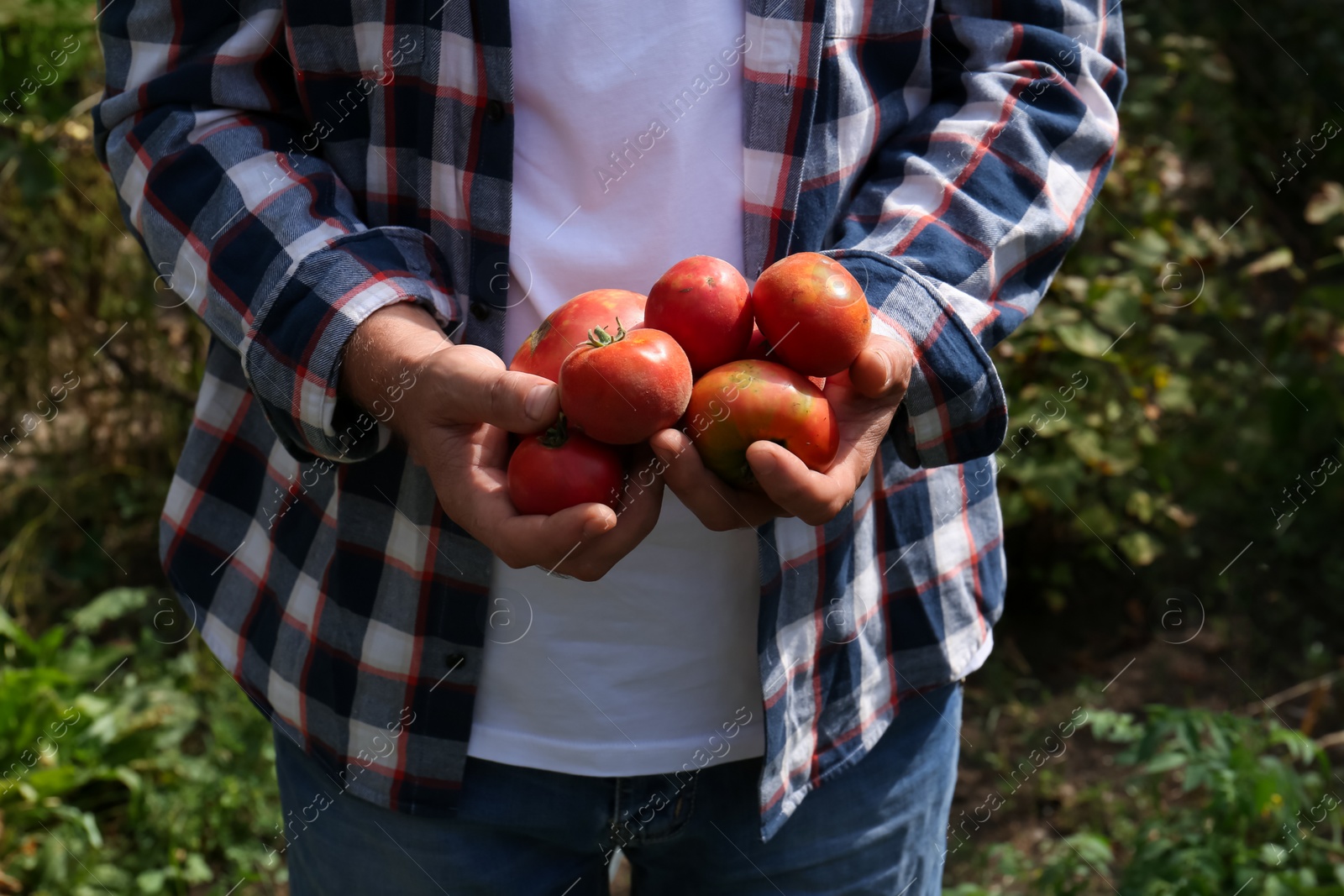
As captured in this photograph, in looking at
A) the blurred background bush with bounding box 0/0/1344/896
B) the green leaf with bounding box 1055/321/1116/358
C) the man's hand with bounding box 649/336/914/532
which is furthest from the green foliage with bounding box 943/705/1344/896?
the man's hand with bounding box 649/336/914/532

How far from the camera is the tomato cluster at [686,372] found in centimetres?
125

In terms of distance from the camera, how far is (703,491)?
1.23 meters

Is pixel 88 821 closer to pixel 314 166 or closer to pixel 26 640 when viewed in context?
pixel 26 640

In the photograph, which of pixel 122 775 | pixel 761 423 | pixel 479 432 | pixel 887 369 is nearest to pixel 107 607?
pixel 122 775

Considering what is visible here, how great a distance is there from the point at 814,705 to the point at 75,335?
3470 mm

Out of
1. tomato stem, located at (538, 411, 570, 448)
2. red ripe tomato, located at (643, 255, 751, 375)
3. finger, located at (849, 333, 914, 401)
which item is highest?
red ripe tomato, located at (643, 255, 751, 375)

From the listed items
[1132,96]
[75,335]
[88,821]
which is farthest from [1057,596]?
[75,335]

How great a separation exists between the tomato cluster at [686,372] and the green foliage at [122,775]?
2.14 metres

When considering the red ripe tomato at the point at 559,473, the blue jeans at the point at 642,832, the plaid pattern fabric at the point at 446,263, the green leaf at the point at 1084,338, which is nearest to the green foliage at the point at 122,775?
the blue jeans at the point at 642,832

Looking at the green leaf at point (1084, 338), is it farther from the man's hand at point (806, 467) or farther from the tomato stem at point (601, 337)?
the tomato stem at point (601, 337)

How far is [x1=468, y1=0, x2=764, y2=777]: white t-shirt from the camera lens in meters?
1.35

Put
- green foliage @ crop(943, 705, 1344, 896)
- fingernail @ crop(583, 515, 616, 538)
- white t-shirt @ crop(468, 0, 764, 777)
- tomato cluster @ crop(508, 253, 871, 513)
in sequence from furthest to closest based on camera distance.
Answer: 1. green foliage @ crop(943, 705, 1344, 896)
2. white t-shirt @ crop(468, 0, 764, 777)
3. tomato cluster @ crop(508, 253, 871, 513)
4. fingernail @ crop(583, 515, 616, 538)

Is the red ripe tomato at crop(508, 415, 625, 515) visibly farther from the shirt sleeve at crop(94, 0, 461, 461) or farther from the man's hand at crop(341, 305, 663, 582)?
the shirt sleeve at crop(94, 0, 461, 461)

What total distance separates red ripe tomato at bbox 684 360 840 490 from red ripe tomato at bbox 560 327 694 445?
2.0 inches
